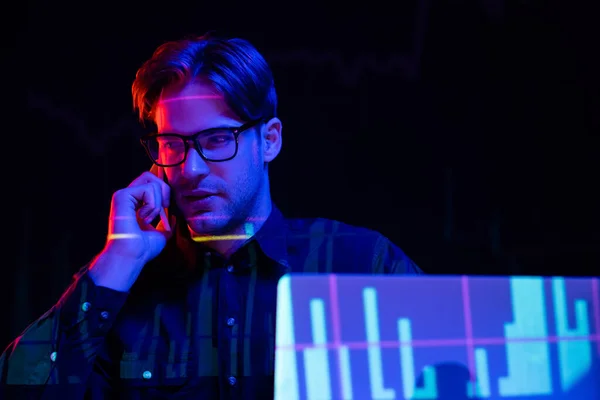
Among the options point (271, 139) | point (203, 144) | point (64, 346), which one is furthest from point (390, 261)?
point (64, 346)

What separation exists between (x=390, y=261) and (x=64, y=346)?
0.72 m

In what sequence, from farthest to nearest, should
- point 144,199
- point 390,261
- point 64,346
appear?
point 390,261 < point 144,199 < point 64,346

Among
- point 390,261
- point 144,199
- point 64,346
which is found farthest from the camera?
point 390,261

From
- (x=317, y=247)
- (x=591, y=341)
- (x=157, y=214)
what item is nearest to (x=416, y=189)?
(x=317, y=247)

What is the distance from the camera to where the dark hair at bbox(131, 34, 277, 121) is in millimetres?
1303

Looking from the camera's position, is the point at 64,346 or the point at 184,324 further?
the point at 184,324

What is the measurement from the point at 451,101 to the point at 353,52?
0.30 metres

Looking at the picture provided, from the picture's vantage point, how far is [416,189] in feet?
5.24

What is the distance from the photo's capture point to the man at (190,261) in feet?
3.87

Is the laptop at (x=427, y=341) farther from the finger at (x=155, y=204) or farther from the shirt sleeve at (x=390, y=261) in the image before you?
the finger at (x=155, y=204)

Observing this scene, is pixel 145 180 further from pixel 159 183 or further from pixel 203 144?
pixel 203 144

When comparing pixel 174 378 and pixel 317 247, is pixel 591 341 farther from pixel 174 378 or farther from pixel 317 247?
pixel 174 378

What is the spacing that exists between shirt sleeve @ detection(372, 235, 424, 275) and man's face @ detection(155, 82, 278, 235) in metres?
0.32

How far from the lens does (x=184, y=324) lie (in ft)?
4.24
